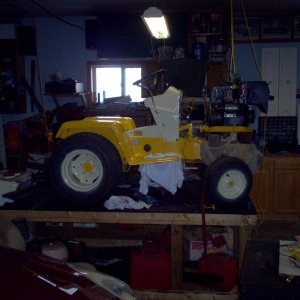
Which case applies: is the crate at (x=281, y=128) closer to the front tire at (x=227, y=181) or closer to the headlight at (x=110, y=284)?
the front tire at (x=227, y=181)

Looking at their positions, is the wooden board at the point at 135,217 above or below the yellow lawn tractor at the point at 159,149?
below

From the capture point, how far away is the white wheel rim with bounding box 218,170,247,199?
156 inches

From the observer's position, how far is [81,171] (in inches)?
161

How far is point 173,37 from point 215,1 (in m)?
0.87

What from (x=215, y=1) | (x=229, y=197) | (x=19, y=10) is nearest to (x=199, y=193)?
(x=229, y=197)

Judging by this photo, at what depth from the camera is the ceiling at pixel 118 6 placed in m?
6.10

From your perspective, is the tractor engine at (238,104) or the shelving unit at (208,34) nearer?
the tractor engine at (238,104)

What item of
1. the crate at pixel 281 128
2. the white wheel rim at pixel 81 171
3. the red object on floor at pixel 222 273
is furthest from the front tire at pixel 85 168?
the crate at pixel 281 128

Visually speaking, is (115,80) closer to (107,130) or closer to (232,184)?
(107,130)

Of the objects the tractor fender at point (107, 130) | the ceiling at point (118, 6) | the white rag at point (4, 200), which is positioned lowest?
the white rag at point (4, 200)

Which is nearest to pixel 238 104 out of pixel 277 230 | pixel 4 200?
pixel 4 200

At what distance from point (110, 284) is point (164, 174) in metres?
1.55

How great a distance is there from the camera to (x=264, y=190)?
629 cm

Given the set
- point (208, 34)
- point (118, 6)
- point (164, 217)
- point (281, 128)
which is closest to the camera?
point (164, 217)
